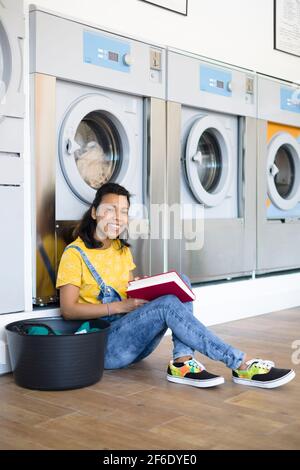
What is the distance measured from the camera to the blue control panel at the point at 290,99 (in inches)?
167

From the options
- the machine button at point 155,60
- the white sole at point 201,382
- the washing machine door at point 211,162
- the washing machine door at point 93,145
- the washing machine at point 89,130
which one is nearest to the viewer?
the white sole at point 201,382

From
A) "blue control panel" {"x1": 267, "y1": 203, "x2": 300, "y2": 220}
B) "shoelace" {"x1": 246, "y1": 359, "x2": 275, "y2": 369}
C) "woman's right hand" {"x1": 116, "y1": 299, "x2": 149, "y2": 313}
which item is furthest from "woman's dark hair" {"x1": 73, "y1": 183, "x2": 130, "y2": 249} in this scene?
"blue control panel" {"x1": 267, "y1": 203, "x2": 300, "y2": 220}

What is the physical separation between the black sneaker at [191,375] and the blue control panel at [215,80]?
1796mm

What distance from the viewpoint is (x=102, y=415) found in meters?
1.99

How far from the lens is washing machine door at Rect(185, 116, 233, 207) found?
3533mm

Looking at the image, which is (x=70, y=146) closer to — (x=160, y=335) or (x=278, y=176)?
(x=160, y=335)

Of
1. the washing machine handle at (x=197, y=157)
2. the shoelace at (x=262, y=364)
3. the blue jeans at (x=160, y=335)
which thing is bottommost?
the shoelace at (x=262, y=364)

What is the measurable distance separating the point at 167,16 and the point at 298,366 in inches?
78.4

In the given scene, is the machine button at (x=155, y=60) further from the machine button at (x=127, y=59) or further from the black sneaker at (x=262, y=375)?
the black sneaker at (x=262, y=375)

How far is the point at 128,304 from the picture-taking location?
2.44m

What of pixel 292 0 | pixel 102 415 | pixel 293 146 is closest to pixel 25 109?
pixel 102 415

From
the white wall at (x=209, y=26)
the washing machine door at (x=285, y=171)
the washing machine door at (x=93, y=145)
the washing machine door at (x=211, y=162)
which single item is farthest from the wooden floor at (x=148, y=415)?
the washing machine door at (x=285, y=171)

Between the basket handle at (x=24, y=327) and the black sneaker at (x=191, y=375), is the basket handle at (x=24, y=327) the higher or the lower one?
the higher one

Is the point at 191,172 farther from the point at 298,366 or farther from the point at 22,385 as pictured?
the point at 22,385
